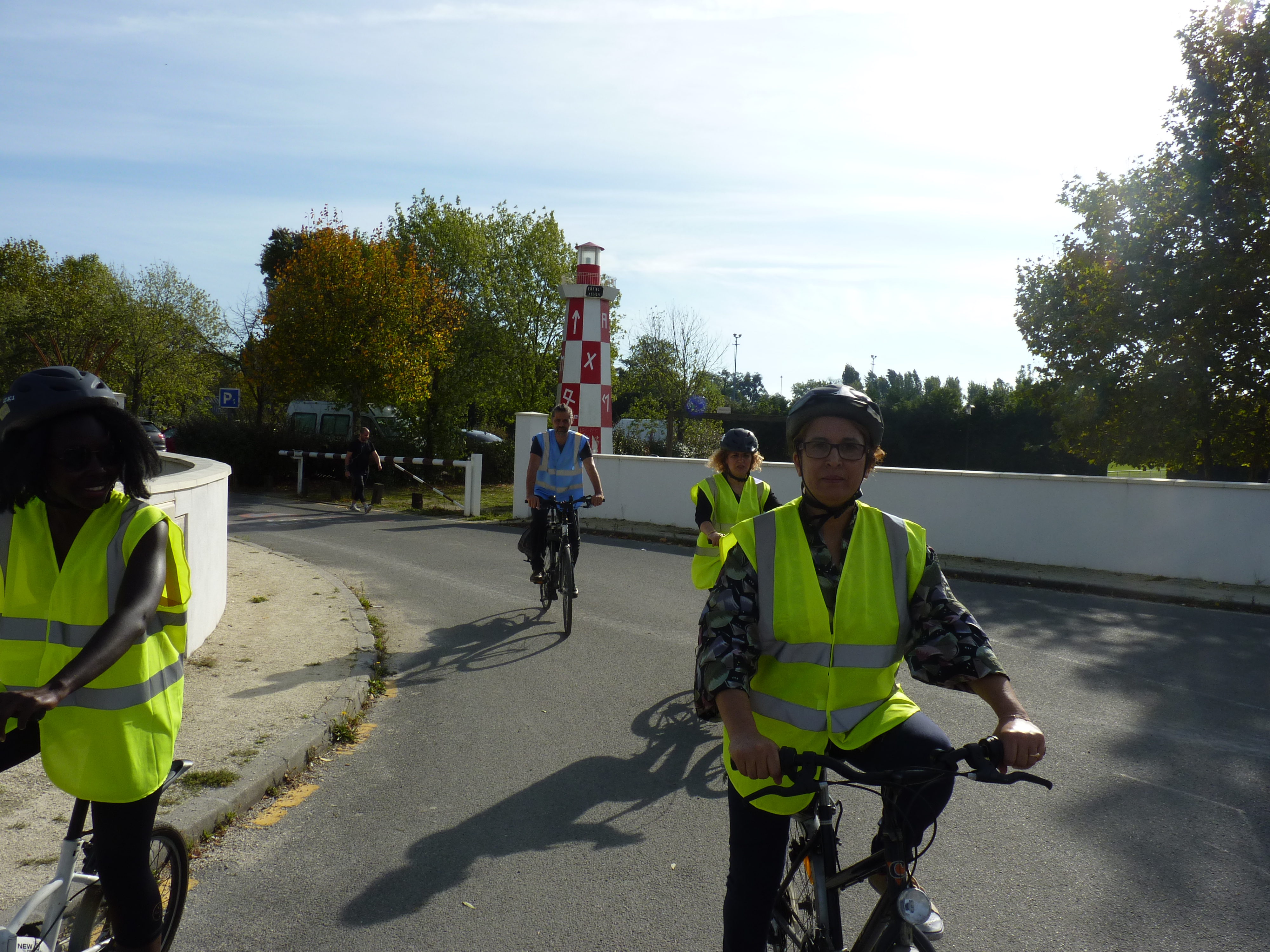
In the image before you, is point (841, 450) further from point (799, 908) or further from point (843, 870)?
point (799, 908)

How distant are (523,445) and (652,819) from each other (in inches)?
615

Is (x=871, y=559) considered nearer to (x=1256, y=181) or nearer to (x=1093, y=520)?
(x=1093, y=520)

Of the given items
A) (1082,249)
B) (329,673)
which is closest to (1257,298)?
(1082,249)

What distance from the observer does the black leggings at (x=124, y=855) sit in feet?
7.47

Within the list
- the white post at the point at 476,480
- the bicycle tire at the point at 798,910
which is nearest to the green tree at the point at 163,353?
the white post at the point at 476,480

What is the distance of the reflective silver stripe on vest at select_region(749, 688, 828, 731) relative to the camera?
7.29 ft

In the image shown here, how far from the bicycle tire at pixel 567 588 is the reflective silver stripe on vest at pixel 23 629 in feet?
21.0

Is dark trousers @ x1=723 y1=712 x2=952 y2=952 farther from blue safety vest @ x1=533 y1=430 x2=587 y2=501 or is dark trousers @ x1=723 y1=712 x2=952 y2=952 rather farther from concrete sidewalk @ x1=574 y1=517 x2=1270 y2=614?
concrete sidewalk @ x1=574 y1=517 x2=1270 y2=614

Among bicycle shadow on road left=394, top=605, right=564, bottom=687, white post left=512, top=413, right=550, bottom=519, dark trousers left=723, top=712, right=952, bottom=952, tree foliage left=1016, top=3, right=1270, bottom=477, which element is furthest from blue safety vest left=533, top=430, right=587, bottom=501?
tree foliage left=1016, top=3, right=1270, bottom=477

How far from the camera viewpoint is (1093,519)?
12.8m

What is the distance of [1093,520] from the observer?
12789 mm

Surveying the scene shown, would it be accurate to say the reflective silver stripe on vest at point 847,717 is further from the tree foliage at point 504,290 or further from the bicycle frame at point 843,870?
the tree foliage at point 504,290

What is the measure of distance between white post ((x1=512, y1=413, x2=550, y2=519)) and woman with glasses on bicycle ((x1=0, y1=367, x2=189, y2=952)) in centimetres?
1590

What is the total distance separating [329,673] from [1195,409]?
1607 centimetres
